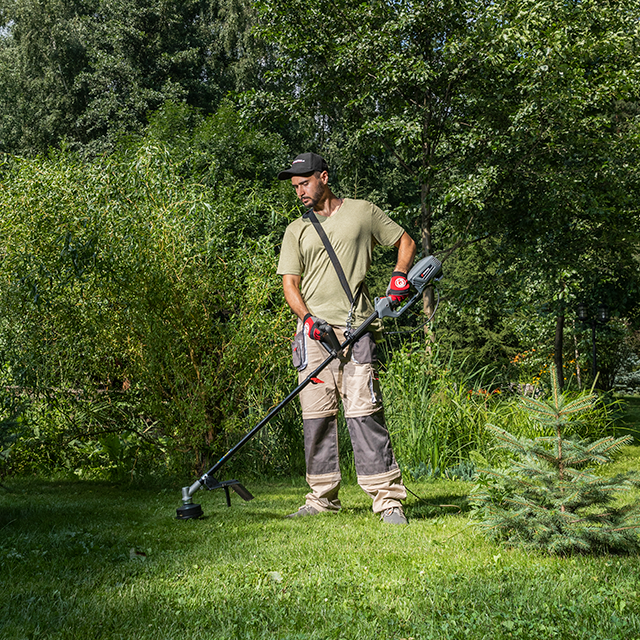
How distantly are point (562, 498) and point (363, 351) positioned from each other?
1.40 meters

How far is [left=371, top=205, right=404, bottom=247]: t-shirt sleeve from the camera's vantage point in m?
4.04

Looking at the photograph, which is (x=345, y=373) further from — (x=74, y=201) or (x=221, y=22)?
(x=221, y=22)

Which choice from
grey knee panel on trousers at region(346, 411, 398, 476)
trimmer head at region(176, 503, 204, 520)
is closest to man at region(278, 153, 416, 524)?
grey knee panel on trousers at region(346, 411, 398, 476)

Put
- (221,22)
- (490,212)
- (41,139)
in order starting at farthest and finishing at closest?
(221,22)
(41,139)
(490,212)

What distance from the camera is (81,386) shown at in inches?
225

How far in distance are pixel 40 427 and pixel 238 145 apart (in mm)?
10323

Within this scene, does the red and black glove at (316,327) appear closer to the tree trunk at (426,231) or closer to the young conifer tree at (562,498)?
the young conifer tree at (562,498)

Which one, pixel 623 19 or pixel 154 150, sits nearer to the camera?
pixel 154 150

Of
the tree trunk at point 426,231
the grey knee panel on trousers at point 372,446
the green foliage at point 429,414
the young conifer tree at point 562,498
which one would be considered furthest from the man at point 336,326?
the tree trunk at point 426,231

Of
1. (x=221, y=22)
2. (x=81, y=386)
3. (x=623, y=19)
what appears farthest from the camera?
(x=221, y=22)

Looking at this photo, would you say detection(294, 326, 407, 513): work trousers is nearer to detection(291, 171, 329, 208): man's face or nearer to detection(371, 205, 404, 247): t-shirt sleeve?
detection(371, 205, 404, 247): t-shirt sleeve

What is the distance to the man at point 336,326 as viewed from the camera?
12.4 ft

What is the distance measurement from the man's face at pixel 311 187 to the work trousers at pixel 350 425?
2.73 feet

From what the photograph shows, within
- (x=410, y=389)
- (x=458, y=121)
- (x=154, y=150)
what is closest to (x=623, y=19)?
(x=458, y=121)
